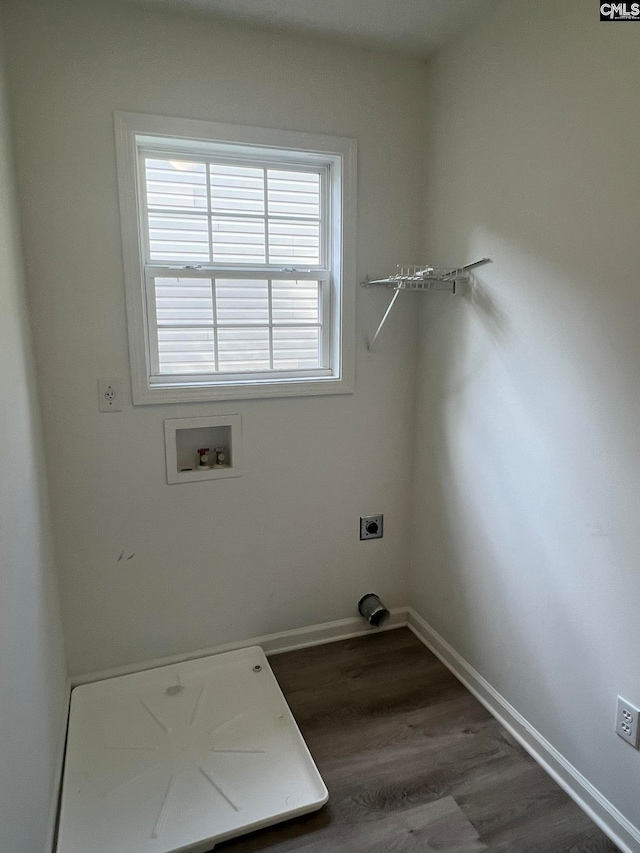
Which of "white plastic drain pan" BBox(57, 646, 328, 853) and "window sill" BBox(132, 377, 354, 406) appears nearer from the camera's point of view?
"white plastic drain pan" BBox(57, 646, 328, 853)

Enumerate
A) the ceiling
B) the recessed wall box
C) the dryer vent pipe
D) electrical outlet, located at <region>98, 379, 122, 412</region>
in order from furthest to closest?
the dryer vent pipe
the recessed wall box
electrical outlet, located at <region>98, 379, 122, 412</region>
the ceiling

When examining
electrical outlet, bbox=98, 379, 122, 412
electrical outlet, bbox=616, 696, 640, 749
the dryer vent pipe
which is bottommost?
the dryer vent pipe

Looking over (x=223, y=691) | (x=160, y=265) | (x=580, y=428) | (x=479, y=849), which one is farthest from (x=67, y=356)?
(x=479, y=849)

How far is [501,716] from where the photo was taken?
6.61ft

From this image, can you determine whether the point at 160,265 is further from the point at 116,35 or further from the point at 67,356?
the point at 116,35

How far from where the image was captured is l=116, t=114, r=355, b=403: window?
201 cm

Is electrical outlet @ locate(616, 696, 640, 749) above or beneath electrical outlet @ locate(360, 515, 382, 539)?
beneath

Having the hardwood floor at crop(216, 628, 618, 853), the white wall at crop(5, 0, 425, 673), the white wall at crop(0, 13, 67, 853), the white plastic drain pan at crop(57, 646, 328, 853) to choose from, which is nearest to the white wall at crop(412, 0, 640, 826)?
the hardwood floor at crop(216, 628, 618, 853)

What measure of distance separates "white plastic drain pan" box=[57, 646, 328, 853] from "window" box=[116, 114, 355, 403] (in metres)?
1.14

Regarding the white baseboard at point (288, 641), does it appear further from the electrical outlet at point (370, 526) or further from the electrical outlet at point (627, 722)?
the electrical outlet at point (627, 722)

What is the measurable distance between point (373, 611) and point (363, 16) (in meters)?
2.34

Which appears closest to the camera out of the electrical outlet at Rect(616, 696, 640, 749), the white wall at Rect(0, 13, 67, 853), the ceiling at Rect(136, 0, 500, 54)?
the white wall at Rect(0, 13, 67, 853)

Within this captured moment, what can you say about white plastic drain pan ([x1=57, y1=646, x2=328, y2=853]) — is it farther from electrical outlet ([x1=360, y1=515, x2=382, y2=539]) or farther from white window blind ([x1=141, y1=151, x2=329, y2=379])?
white window blind ([x1=141, y1=151, x2=329, y2=379])

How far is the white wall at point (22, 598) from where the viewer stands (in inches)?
45.5
